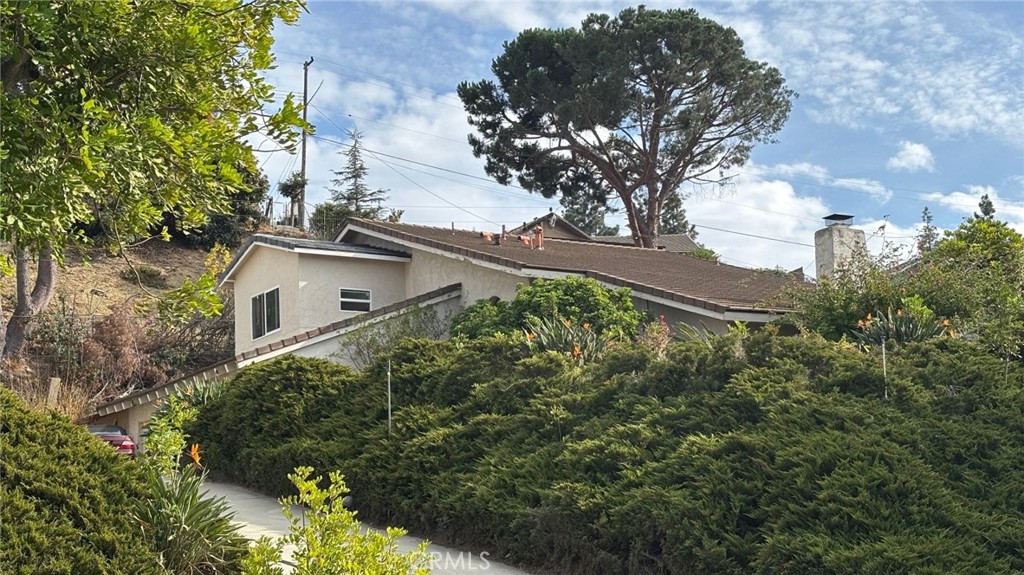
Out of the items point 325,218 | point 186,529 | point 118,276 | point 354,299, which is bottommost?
point 186,529

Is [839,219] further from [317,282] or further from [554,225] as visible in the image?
[554,225]

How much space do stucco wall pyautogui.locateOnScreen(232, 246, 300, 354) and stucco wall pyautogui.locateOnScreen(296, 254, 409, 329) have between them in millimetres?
217

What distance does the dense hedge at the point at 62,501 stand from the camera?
6641 mm

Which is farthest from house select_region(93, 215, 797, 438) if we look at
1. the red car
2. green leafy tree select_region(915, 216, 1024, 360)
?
green leafy tree select_region(915, 216, 1024, 360)

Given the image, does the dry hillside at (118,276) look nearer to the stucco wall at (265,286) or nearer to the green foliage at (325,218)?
the green foliage at (325,218)

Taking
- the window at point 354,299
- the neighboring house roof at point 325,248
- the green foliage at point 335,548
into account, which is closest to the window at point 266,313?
the neighboring house roof at point 325,248

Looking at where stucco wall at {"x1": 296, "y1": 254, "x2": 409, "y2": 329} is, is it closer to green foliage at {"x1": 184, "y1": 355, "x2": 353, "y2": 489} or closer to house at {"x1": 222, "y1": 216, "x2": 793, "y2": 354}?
house at {"x1": 222, "y1": 216, "x2": 793, "y2": 354}

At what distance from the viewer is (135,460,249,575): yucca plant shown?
24.9 feet

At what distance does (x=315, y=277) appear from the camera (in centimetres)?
2267

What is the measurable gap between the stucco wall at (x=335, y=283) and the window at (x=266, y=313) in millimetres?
772

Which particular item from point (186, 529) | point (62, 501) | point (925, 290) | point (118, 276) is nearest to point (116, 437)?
point (186, 529)

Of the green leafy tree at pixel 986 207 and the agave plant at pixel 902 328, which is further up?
the green leafy tree at pixel 986 207

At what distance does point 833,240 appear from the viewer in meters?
20.0

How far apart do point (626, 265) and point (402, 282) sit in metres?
5.60
